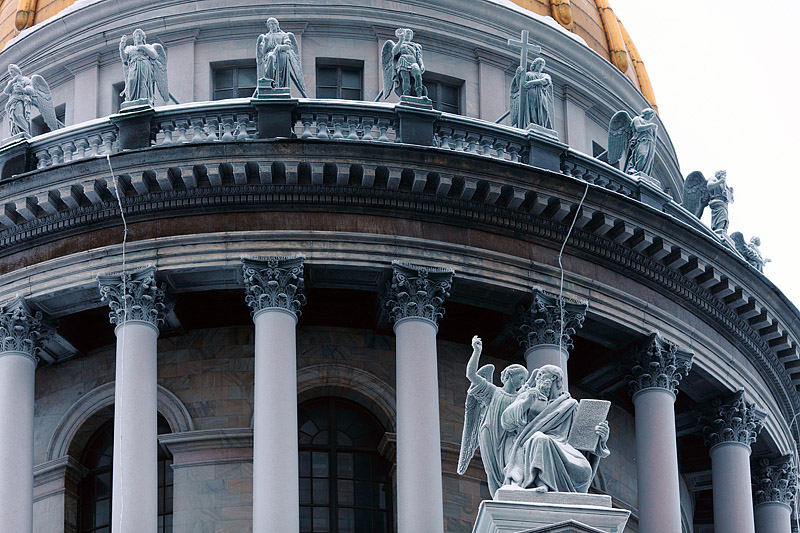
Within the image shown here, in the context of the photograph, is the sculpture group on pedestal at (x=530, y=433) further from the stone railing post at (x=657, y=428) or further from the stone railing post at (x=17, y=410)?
the stone railing post at (x=657, y=428)

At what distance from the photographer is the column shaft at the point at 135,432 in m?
38.4

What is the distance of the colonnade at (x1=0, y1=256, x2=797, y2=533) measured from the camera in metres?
38.8

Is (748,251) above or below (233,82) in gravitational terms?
below

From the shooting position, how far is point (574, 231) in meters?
42.6

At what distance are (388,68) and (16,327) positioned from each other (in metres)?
9.34

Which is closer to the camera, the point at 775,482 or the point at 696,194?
the point at 775,482

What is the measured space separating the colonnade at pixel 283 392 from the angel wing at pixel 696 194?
19.7 ft

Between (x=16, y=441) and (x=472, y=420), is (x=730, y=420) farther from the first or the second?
(x=472, y=420)

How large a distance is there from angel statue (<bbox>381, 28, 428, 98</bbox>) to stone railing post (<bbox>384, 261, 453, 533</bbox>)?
449cm

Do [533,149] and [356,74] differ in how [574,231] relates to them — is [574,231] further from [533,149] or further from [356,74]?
[356,74]

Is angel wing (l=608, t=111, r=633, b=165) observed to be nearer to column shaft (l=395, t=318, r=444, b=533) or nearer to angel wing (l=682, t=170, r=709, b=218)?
angel wing (l=682, t=170, r=709, b=218)

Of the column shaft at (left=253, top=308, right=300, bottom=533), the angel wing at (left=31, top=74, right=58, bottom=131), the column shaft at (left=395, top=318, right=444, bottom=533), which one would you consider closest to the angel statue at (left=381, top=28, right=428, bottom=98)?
the column shaft at (left=395, top=318, right=444, bottom=533)

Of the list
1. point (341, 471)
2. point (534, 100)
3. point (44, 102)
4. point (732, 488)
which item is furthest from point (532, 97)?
point (44, 102)

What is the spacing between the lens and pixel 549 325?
41.9 meters
